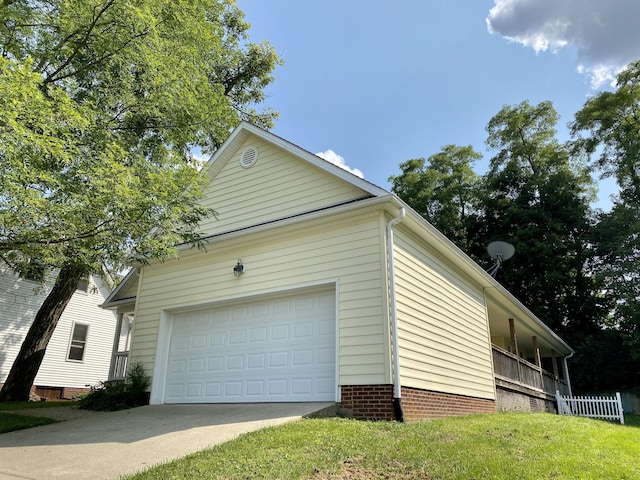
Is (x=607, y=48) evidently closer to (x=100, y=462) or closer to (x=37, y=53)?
(x=37, y=53)

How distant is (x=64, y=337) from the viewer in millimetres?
21250

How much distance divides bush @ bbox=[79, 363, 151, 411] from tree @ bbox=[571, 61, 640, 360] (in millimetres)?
20446

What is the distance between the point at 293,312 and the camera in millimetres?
8984

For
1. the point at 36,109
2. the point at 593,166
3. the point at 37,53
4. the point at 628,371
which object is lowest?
the point at 628,371

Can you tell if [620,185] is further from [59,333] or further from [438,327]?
[59,333]

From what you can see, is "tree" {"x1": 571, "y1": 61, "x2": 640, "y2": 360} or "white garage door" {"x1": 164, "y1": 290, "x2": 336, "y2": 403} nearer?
"white garage door" {"x1": 164, "y1": 290, "x2": 336, "y2": 403}

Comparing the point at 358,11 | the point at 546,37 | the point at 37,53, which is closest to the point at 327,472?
the point at 37,53

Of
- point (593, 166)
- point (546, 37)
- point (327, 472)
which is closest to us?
point (327, 472)

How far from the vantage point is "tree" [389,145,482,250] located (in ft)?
96.3

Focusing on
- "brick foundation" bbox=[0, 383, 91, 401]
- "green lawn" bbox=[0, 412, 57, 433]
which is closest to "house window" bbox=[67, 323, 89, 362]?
"brick foundation" bbox=[0, 383, 91, 401]

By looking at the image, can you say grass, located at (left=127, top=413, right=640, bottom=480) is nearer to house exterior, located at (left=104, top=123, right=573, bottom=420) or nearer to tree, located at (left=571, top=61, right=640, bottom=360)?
house exterior, located at (left=104, top=123, right=573, bottom=420)

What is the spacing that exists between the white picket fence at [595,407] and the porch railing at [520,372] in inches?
33.3

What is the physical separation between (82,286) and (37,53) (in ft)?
54.1

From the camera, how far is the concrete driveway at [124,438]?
4.92 meters
